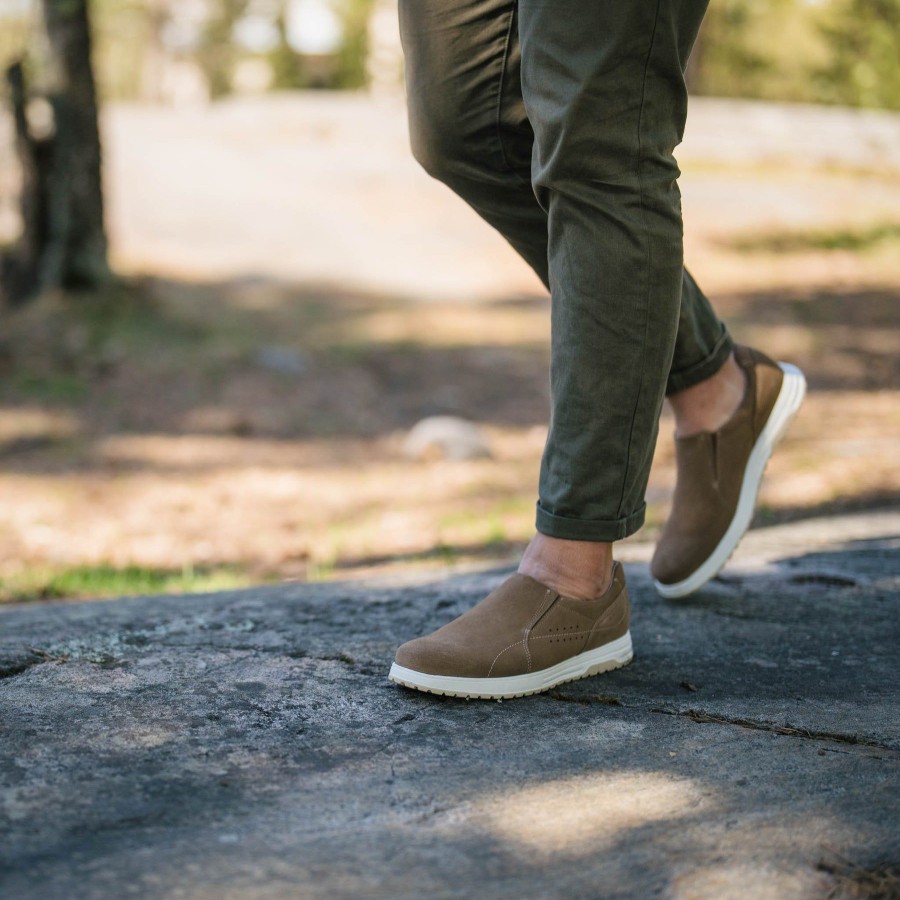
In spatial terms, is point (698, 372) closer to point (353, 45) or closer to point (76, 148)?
point (76, 148)

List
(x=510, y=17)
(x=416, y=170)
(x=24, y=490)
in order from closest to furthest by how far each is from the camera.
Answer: (x=510, y=17), (x=24, y=490), (x=416, y=170)

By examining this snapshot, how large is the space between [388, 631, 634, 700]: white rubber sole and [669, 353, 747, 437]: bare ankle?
1.47 ft

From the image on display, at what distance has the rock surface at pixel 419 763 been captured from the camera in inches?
40.0

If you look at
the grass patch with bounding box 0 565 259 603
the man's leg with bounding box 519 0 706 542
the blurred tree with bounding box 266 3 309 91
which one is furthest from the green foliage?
the man's leg with bounding box 519 0 706 542

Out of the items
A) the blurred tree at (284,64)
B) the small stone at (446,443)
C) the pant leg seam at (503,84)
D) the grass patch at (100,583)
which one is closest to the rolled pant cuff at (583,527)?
the pant leg seam at (503,84)

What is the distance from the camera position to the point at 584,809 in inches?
45.2

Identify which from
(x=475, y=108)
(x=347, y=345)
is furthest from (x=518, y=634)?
(x=347, y=345)

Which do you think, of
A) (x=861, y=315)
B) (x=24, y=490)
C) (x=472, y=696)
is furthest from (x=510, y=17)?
(x=861, y=315)

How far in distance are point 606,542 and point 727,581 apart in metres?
0.66

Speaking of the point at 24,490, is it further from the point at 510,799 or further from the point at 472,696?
the point at 510,799

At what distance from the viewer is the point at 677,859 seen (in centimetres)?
104

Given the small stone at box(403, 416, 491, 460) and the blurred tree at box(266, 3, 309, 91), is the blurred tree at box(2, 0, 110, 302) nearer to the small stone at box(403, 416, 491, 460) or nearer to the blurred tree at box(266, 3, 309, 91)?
the small stone at box(403, 416, 491, 460)

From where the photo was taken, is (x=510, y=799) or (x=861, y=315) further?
(x=861, y=315)

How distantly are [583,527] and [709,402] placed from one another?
0.49 metres
